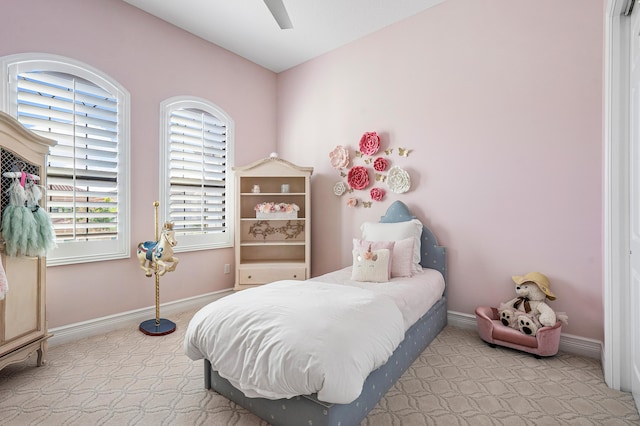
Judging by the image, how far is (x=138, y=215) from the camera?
3250 mm

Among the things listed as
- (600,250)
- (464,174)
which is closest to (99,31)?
(464,174)

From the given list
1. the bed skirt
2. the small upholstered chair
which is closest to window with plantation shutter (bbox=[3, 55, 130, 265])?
the bed skirt

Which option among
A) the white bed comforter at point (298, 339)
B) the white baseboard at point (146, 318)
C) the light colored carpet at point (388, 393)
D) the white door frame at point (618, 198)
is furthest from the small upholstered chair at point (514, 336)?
the white bed comforter at point (298, 339)

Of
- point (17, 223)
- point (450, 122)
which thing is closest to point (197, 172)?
point (17, 223)

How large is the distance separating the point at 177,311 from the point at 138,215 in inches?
44.8

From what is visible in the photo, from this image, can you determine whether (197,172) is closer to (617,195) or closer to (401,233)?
(401,233)

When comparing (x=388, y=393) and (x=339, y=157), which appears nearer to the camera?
(x=388, y=393)

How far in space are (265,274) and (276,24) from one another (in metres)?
2.77

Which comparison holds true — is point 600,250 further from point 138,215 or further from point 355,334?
point 138,215

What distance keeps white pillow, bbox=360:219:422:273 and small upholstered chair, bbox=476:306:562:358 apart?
662mm

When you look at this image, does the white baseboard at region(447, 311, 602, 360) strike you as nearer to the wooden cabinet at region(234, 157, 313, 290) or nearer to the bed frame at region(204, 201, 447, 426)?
the bed frame at region(204, 201, 447, 426)

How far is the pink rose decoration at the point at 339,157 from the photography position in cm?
387

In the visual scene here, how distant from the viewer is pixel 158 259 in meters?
3.02

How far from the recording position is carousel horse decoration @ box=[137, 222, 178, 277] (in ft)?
9.88
